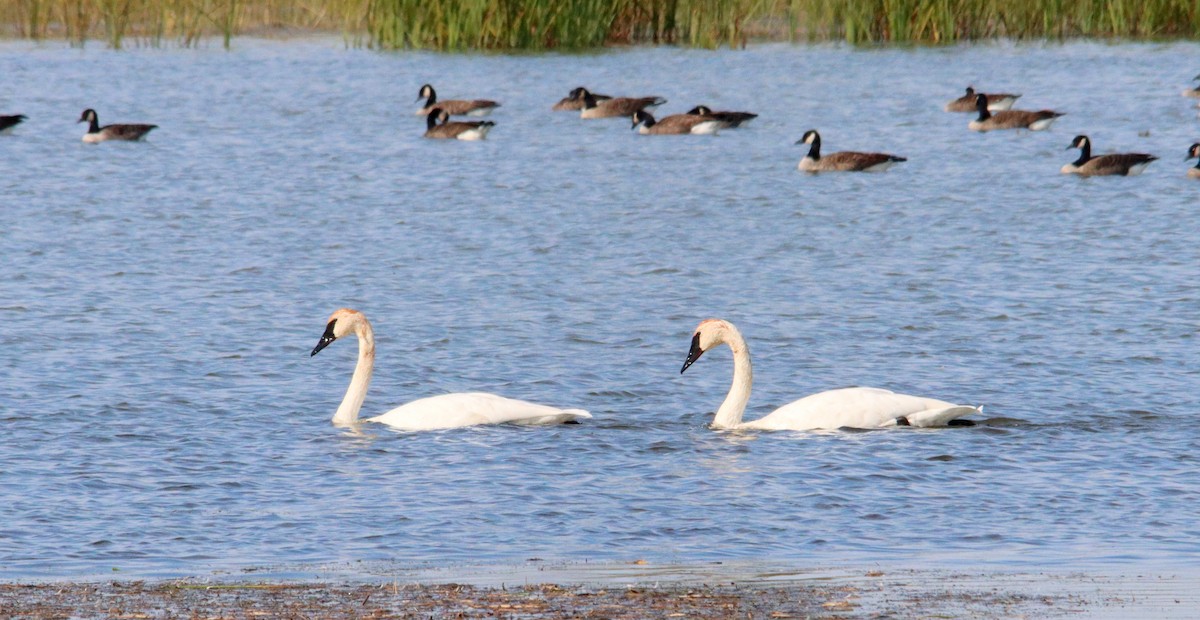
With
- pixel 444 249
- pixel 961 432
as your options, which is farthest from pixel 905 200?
pixel 961 432

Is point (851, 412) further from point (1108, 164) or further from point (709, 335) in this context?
point (1108, 164)

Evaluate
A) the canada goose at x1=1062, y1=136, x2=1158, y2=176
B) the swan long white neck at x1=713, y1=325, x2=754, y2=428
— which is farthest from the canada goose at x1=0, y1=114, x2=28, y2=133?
the swan long white neck at x1=713, y1=325, x2=754, y2=428


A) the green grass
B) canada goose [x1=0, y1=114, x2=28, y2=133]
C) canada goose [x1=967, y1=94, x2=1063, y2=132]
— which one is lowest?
canada goose [x1=0, y1=114, x2=28, y2=133]

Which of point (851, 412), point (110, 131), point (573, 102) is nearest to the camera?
point (851, 412)

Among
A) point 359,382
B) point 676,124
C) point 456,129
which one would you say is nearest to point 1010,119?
point 676,124

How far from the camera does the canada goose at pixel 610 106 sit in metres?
36.3

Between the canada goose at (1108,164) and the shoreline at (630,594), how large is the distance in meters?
20.2

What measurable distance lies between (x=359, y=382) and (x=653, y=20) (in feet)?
116

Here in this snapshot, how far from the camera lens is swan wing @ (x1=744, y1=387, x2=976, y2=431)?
11570 mm

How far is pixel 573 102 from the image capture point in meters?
37.2

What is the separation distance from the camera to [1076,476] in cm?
1023

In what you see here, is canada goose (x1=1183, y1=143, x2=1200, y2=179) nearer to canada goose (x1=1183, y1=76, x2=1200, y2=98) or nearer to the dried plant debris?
canada goose (x1=1183, y1=76, x2=1200, y2=98)

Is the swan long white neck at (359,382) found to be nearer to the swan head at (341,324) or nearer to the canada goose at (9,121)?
the swan head at (341,324)

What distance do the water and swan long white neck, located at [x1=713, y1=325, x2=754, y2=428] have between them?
0.27 m
